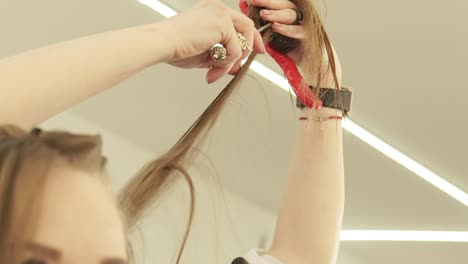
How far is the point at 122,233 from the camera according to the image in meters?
0.58

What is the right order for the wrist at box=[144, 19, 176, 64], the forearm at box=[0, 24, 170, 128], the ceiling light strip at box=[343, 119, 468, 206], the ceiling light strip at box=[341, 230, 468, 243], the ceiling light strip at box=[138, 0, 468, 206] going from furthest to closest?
the ceiling light strip at box=[341, 230, 468, 243]
the ceiling light strip at box=[343, 119, 468, 206]
the ceiling light strip at box=[138, 0, 468, 206]
the wrist at box=[144, 19, 176, 64]
the forearm at box=[0, 24, 170, 128]

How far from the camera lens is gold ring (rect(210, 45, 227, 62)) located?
3.01 feet

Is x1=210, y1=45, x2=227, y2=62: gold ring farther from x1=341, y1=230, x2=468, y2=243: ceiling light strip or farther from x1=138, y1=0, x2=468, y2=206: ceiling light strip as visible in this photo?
x1=341, y1=230, x2=468, y2=243: ceiling light strip

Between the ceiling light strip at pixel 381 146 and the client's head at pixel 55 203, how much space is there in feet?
4.73

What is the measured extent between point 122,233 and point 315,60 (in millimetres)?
518

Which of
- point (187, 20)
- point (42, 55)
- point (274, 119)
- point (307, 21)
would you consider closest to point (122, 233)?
point (42, 55)

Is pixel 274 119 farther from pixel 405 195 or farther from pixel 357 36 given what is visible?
pixel 405 195

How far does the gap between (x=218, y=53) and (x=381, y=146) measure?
1.77 meters

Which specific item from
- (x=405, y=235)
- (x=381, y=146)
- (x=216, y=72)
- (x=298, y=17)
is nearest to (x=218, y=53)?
(x=216, y=72)

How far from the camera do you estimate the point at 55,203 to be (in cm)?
53

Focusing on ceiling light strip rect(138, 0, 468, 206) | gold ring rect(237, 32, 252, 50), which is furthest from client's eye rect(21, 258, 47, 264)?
ceiling light strip rect(138, 0, 468, 206)

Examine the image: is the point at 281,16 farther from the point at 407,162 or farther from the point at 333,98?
the point at 407,162

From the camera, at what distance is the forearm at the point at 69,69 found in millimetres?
720

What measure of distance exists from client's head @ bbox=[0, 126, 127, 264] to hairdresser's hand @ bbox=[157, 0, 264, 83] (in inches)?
11.7
